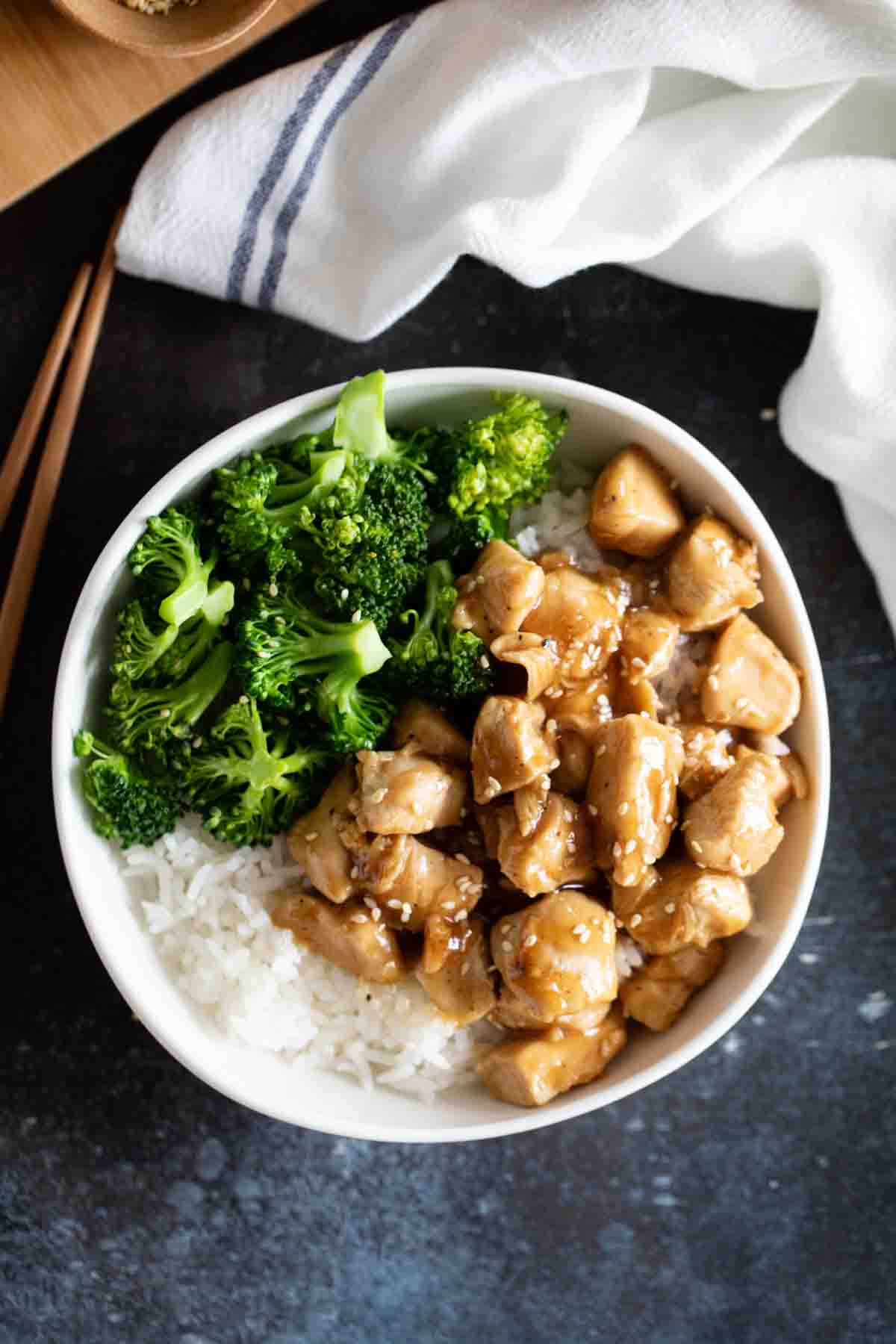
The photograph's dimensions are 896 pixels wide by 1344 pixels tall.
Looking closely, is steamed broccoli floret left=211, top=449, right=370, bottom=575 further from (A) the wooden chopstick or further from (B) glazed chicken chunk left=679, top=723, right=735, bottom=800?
(B) glazed chicken chunk left=679, top=723, right=735, bottom=800

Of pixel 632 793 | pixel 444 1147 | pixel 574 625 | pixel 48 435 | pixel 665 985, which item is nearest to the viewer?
pixel 632 793

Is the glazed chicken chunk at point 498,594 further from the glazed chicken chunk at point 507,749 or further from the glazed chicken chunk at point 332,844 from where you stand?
the glazed chicken chunk at point 332,844

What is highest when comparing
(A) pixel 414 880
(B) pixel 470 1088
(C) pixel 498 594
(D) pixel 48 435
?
(D) pixel 48 435

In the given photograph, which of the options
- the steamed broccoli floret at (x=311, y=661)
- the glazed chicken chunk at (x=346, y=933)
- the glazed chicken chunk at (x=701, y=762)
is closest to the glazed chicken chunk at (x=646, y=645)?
the glazed chicken chunk at (x=701, y=762)

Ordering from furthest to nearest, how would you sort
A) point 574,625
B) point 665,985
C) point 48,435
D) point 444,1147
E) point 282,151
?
point 444,1147 → point 48,435 → point 282,151 → point 665,985 → point 574,625

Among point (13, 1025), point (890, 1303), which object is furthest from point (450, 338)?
point (890, 1303)

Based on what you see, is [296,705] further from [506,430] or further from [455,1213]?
[455,1213]

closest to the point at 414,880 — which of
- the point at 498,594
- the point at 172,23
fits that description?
the point at 498,594

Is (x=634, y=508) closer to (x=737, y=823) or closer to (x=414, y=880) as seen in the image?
(x=737, y=823)

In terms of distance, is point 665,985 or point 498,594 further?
point 665,985
